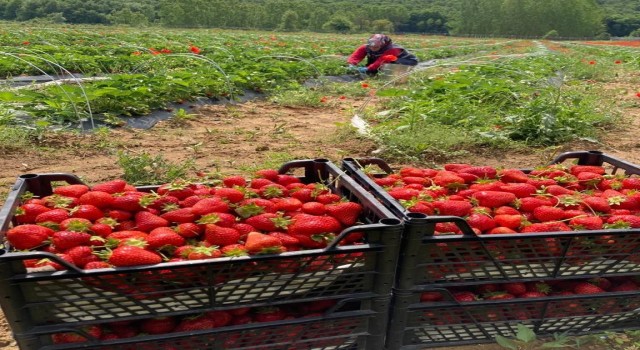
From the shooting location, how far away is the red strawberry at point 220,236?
1.75 m

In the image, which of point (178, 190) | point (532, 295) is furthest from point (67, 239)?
point (532, 295)

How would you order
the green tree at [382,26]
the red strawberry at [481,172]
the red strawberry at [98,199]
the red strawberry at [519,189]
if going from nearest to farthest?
the red strawberry at [98,199] → the red strawberry at [519,189] → the red strawberry at [481,172] → the green tree at [382,26]

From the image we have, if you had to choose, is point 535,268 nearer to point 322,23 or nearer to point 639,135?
point 639,135

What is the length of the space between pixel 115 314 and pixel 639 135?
698 cm

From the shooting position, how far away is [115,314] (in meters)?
1.58

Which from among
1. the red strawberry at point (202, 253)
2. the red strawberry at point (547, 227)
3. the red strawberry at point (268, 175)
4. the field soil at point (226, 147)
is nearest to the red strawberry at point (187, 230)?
the red strawberry at point (202, 253)

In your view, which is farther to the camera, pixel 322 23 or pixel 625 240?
pixel 322 23

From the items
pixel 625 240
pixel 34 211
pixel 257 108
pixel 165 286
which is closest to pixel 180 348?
pixel 165 286

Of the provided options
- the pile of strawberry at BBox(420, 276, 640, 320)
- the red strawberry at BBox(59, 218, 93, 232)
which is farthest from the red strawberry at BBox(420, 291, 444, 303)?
the red strawberry at BBox(59, 218, 93, 232)

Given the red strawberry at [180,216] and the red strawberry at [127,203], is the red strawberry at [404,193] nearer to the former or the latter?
the red strawberry at [180,216]

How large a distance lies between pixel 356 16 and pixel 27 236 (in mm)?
70106

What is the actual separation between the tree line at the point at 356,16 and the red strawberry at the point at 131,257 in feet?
171

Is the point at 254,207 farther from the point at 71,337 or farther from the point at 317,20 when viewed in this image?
the point at 317,20

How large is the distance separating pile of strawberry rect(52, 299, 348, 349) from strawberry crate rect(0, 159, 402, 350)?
0.06 m
